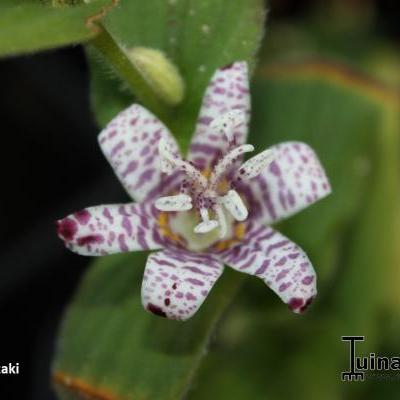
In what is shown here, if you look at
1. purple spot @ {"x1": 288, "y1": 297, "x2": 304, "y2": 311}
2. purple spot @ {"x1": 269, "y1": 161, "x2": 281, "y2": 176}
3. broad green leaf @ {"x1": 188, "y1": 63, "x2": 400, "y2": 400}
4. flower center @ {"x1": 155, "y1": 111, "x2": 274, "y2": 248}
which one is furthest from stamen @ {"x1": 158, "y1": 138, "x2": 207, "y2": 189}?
broad green leaf @ {"x1": 188, "y1": 63, "x2": 400, "y2": 400}

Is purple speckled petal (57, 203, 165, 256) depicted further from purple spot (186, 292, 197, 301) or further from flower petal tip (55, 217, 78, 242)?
purple spot (186, 292, 197, 301)

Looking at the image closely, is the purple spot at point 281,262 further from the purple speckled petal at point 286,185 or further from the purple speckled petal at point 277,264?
the purple speckled petal at point 286,185

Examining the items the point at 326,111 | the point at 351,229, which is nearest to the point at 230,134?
the point at 326,111

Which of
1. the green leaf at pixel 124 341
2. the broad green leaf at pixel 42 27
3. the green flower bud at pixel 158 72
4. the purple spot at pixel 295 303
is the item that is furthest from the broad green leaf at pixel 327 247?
the broad green leaf at pixel 42 27

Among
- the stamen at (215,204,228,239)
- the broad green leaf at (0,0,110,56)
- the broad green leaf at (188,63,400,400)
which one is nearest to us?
the broad green leaf at (0,0,110,56)

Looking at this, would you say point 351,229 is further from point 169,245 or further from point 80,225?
point 80,225
